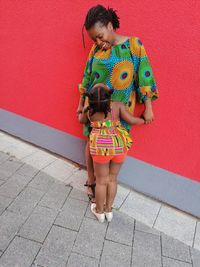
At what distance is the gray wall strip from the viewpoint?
267 centimetres

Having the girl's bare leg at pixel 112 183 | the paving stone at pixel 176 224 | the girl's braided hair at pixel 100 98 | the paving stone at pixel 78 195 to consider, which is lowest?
the paving stone at pixel 176 224

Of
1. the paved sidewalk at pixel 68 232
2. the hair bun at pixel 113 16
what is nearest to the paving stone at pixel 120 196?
the paved sidewalk at pixel 68 232

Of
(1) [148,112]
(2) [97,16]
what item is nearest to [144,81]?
(1) [148,112]

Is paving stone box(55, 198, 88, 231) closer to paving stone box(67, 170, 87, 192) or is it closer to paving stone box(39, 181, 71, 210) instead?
paving stone box(39, 181, 71, 210)

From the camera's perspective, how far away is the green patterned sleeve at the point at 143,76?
219cm

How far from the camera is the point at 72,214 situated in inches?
101

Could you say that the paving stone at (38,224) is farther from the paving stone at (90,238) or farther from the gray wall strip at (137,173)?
the gray wall strip at (137,173)

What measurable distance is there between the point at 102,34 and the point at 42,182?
1.84 m

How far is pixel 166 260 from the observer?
2191 millimetres

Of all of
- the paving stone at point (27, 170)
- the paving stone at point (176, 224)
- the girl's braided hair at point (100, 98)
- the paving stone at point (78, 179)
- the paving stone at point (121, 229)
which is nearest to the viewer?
the girl's braided hair at point (100, 98)

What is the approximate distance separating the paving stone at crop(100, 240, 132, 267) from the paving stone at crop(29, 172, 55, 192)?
1010 mm

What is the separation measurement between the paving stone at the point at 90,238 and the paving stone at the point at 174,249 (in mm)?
579

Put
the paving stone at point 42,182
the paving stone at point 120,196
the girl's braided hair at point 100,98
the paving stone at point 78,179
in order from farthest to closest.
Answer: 1. the paving stone at point 78,179
2. the paving stone at point 42,182
3. the paving stone at point 120,196
4. the girl's braided hair at point 100,98

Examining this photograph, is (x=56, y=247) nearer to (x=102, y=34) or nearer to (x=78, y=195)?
(x=78, y=195)
